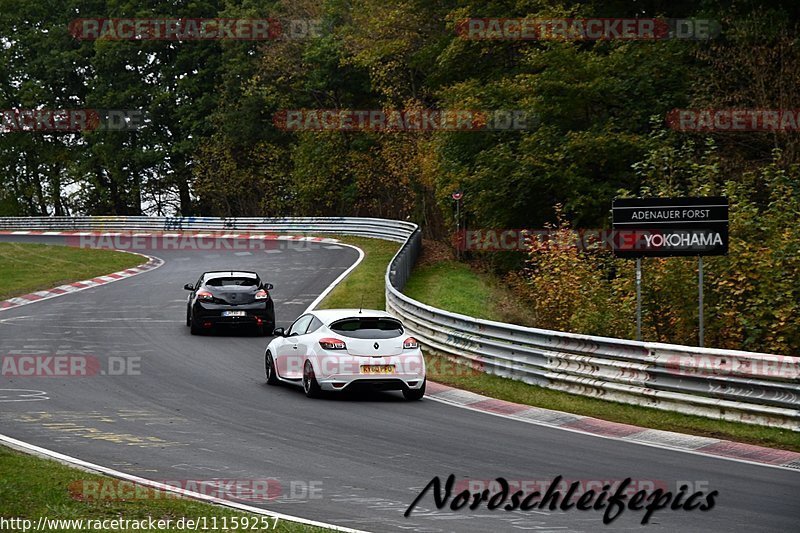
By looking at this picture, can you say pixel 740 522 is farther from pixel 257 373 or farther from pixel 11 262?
pixel 11 262

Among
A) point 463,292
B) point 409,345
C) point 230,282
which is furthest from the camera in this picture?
point 463,292

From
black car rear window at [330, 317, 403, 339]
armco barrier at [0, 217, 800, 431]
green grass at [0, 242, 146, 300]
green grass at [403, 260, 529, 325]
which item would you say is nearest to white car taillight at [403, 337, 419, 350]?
black car rear window at [330, 317, 403, 339]

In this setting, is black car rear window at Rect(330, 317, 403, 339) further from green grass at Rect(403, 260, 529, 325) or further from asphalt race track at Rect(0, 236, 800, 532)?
green grass at Rect(403, 260, 529, 325)

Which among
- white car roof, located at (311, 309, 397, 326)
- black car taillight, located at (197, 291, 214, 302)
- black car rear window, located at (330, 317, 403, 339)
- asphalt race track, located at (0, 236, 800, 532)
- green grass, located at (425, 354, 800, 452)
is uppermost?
white car roof, located at (311, 309, 397, 326)

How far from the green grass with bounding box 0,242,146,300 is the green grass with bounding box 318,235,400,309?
978 centimetres

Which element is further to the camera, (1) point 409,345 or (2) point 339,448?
(1) point 409,345

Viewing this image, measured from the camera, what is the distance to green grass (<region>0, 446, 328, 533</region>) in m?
8.66

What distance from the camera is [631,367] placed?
15602mm

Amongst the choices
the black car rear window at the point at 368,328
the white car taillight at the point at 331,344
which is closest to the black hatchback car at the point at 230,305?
the black car rear window at the point at 368,328

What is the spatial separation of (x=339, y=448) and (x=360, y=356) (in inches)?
157

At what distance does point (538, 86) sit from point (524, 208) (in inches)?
159

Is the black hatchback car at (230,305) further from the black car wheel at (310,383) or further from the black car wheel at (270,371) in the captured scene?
the black car wheel at (310,383)

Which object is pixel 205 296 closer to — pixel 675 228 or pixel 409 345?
pixel 409 345

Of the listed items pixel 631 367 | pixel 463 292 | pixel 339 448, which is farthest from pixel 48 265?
pixel 339 448
